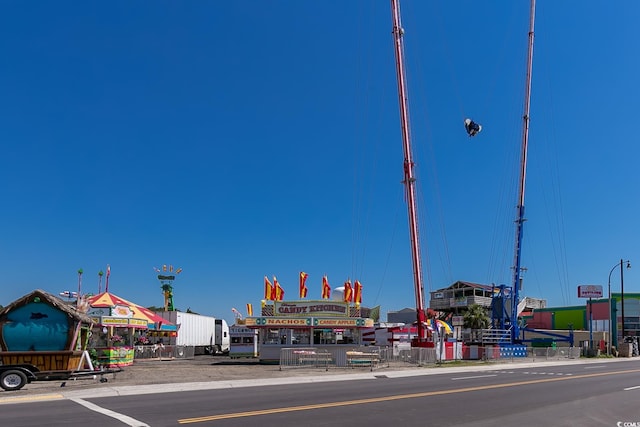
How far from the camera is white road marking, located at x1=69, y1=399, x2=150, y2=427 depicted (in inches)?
461

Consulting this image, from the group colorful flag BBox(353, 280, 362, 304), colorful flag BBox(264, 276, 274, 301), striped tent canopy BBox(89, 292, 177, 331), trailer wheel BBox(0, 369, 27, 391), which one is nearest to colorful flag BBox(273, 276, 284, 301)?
colorful flag BBox(264, 276, 274, 301)

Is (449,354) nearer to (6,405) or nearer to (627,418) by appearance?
(627,418)

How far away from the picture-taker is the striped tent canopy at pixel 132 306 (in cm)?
3450

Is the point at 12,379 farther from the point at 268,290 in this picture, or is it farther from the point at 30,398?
the point at 268,290

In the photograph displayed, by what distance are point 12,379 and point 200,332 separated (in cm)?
3421

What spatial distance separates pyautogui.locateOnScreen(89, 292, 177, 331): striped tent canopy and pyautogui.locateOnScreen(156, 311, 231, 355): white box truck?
2.41 meters

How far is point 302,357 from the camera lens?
30.4m

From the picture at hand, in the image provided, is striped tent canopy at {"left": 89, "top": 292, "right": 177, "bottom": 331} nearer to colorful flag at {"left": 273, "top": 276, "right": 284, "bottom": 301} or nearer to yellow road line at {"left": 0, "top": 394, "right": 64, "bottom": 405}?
colorful flag at {"left": 273, "top": 276, "right": 284, "bottom": 301}

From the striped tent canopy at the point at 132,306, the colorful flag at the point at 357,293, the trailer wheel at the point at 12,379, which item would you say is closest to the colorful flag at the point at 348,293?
the colorful flag at the point at 357,293

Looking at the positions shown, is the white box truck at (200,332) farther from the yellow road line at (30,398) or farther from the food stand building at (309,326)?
the yellow road line at (30,398)

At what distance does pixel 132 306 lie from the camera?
124ft

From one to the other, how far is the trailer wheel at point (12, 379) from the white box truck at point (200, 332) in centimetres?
2802

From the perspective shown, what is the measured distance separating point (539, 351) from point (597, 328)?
134 feet

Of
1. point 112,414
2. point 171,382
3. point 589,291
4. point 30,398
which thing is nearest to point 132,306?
point 171,382
